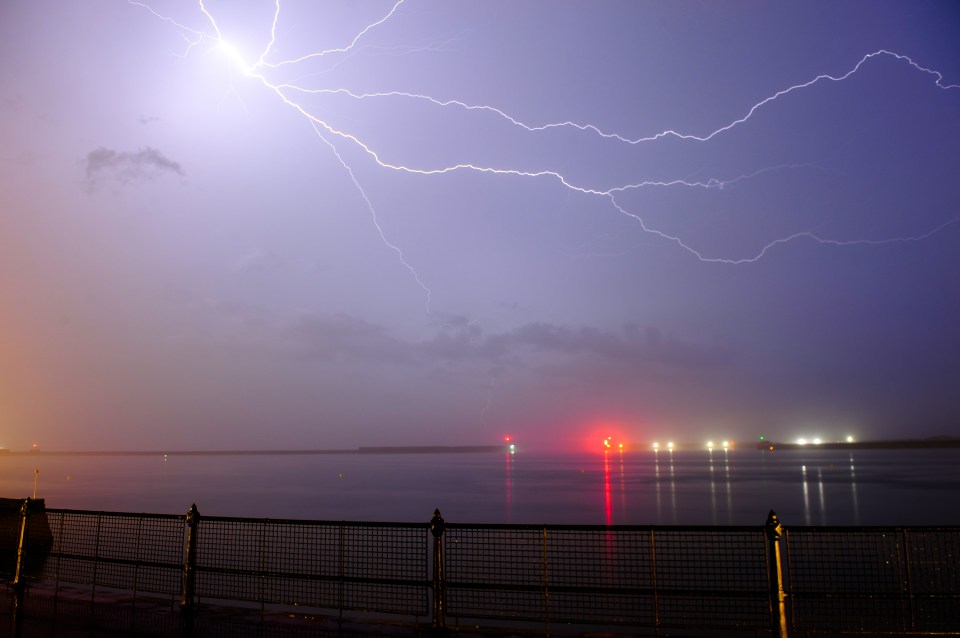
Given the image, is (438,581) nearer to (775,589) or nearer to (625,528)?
(625,528)

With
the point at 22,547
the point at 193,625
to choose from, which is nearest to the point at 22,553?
the point at 22,547

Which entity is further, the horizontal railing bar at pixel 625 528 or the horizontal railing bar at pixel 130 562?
the horizontal railing bar at pixel 130 562

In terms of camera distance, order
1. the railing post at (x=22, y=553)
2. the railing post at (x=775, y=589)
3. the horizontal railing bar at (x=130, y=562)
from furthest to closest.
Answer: the railing post at (x=22, y=553) → the horizontal railing bar at (x=130, y=562) → the railing post at (x=775, y=589)

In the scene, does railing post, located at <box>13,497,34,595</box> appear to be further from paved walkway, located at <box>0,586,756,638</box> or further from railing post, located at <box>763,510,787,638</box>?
railing post, located at <box>763,510,787,638</box>

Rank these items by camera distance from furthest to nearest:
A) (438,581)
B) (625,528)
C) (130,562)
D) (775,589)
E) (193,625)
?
1. (130,562)
2. (193,625)
3. (438,581)
4. (625,528)
5. (775,589)

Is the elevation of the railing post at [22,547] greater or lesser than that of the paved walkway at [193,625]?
greater

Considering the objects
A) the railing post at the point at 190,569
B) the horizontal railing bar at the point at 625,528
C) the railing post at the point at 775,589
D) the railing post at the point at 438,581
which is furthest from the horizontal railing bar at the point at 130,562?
the railing post at the point at 775,589

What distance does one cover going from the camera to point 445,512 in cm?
5241

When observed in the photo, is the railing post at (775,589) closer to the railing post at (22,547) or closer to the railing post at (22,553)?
the railing post at (22,553)

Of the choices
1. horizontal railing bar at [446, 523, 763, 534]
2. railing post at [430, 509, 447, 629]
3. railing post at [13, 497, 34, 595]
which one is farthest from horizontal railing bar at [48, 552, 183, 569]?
horizontal railing bar at [446, 523, 763, 534]

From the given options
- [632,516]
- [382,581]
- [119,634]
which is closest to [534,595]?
[382,581]

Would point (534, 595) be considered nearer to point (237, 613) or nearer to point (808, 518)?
point (237, 613)

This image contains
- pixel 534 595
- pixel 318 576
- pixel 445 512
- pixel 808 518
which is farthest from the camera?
pixel 445 512

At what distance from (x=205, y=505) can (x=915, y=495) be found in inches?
2349
